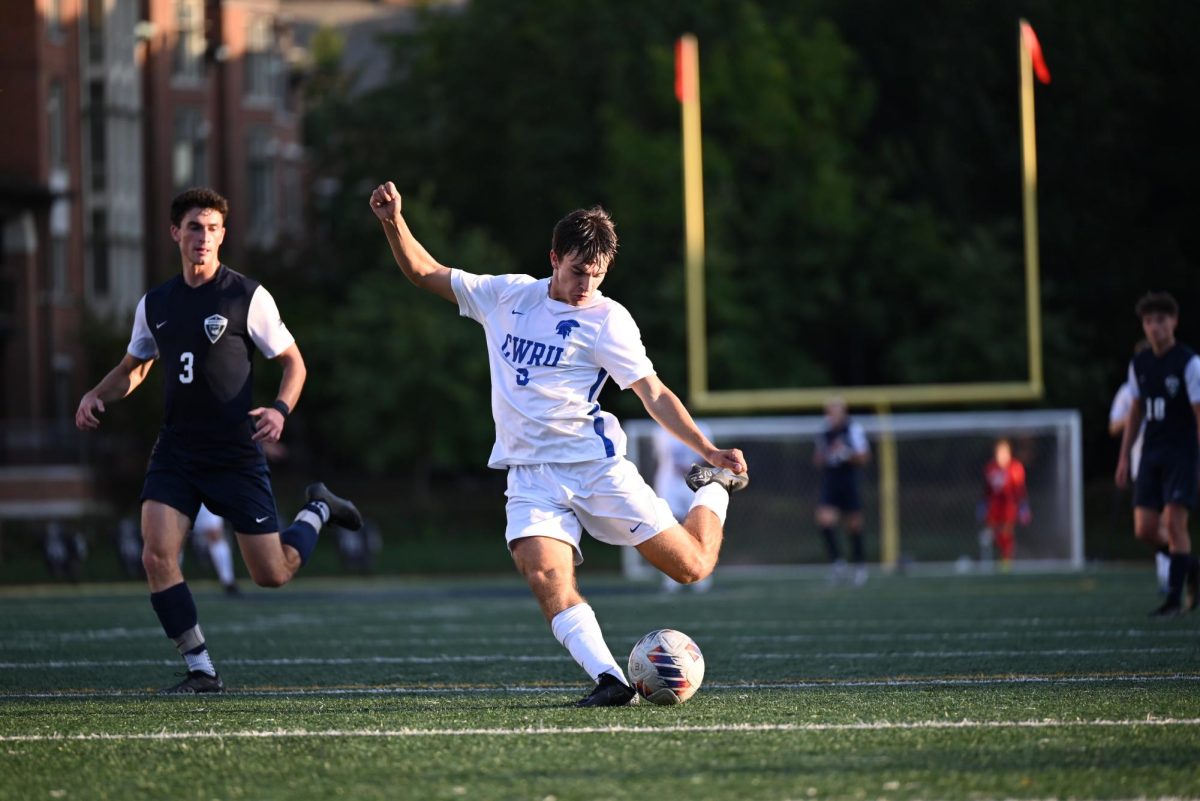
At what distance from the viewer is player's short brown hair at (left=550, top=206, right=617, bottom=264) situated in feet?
23.6

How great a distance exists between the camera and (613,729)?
636 centimetres

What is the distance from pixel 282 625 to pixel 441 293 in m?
5.82

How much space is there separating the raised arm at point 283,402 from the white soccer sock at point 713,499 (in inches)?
62.2

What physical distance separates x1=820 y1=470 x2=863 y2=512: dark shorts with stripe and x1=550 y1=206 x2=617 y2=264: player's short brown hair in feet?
43.2

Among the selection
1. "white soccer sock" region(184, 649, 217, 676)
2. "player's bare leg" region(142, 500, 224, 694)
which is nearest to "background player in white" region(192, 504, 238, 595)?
"player's bare leg" region(142, 500, 224, 694)

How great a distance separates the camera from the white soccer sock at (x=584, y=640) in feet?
23.2

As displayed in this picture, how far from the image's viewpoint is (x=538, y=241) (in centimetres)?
4172

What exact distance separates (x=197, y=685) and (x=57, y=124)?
1312 inches

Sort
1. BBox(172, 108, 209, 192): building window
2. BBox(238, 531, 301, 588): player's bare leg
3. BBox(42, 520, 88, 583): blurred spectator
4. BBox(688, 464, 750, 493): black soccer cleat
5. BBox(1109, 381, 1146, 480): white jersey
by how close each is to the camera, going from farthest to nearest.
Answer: BBox(172, 108, 209, 192): building window < BBox(42, 520, 88, 583): blurred spectator < BBox(1109, 381, 1146, 480): white jersey < BBox(238, 531, 301, 588): player's bare leg < BBox(688, 464, 750, 493): black soccer cleat

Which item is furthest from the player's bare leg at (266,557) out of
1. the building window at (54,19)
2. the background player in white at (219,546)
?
the building window at (54,19)

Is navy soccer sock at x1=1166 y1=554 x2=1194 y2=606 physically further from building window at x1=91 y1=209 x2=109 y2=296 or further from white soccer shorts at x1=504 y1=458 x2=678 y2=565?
building window at x1=91 y1=209 x2=109 y2=296

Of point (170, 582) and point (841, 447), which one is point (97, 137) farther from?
point (170, 582)

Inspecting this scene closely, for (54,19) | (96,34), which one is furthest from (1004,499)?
(96,34)

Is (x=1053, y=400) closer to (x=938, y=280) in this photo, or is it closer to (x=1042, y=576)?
(x=938, y=280)
